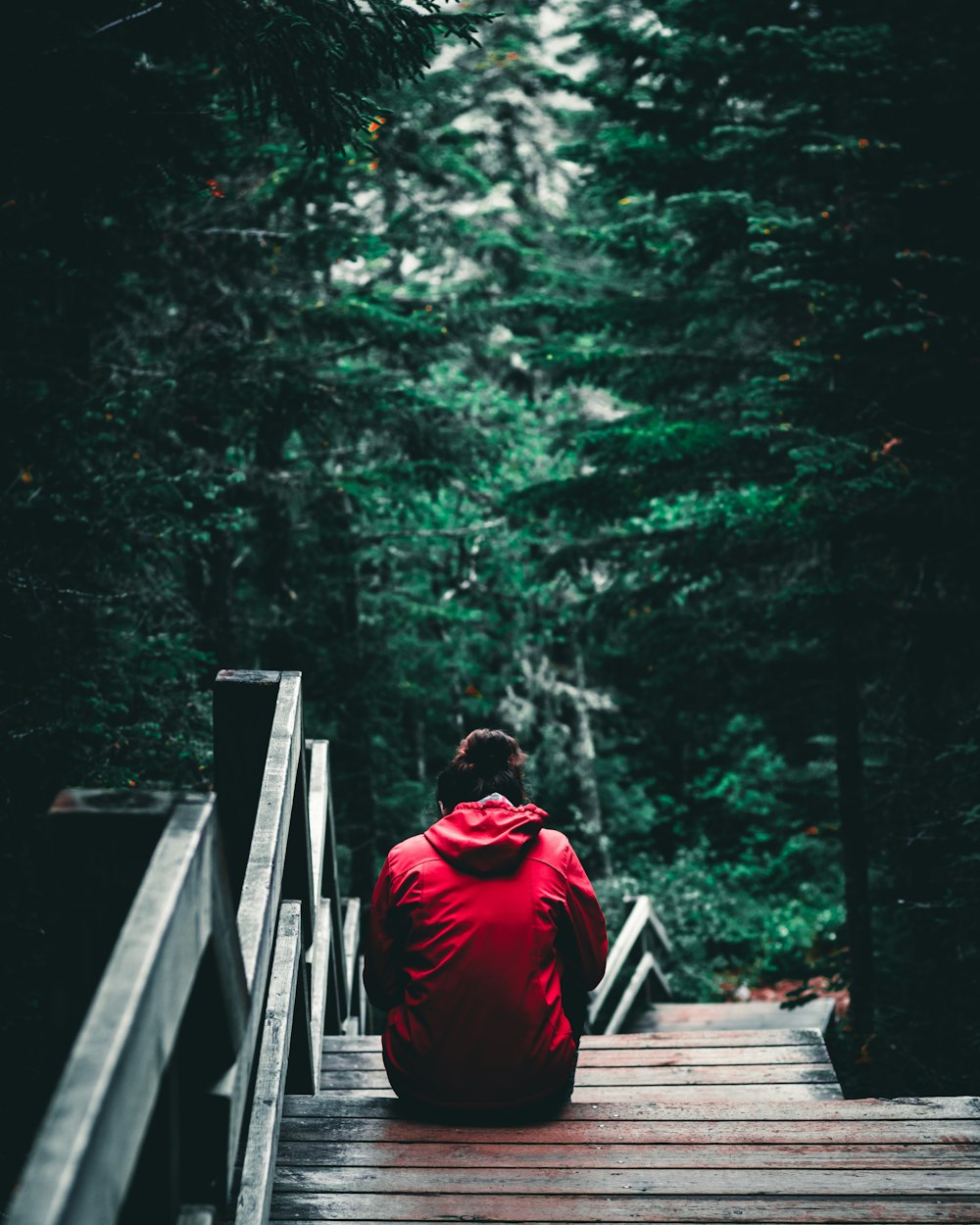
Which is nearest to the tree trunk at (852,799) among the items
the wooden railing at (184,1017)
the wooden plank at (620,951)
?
the wooden plank at (620,951)

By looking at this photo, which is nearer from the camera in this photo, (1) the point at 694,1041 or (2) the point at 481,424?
(1) the point at 694,1041

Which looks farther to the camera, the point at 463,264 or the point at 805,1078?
the point at 463,264

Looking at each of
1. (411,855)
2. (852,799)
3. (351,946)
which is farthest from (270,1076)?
(852,799)

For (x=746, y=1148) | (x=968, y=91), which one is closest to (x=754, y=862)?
(x=968, y=91)

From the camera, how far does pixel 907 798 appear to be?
6930 mm

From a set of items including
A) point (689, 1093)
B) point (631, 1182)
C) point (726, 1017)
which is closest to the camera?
point (631, 1182)

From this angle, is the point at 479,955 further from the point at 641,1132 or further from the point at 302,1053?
the point at 302,1053

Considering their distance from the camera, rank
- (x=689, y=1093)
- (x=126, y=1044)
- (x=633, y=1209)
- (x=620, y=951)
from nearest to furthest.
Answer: (x=126, y=1044), (x=633, y=1209), (x=689, y=1093), (x=620, y=951)

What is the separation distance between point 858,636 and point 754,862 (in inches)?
408

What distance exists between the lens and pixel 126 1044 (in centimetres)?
116

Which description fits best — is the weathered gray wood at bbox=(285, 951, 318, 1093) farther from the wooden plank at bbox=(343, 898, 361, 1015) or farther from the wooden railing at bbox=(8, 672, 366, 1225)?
the wooden plank at bbox=(343, 898, 361, 1015)

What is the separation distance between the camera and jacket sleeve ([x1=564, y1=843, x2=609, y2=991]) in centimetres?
315

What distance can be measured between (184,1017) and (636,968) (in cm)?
789

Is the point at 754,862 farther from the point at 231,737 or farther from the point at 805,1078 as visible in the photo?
the point at 231,737
